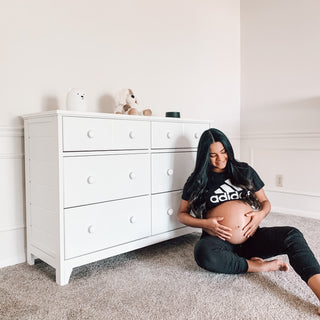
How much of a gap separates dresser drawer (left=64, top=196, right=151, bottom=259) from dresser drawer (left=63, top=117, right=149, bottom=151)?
298mm

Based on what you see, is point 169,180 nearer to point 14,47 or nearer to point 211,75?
point 14,47

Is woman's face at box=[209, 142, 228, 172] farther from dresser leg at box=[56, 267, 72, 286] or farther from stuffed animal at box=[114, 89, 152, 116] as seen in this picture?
dresser leg at box=[56, 267, 72, 286]

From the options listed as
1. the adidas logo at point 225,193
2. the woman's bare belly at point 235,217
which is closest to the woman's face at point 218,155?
the adidas logo at point 225,193

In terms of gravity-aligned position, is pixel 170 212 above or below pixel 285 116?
below

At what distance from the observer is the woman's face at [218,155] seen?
168 centimetres

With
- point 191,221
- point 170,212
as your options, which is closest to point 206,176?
point 191,221

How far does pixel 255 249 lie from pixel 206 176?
0.45m

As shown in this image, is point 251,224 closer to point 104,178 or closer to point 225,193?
point 225,193

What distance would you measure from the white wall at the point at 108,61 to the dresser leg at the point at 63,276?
1.47 feet

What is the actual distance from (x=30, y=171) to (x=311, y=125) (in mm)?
2293

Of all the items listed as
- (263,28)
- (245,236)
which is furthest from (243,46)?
(245,236)

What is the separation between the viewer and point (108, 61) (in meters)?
2.16

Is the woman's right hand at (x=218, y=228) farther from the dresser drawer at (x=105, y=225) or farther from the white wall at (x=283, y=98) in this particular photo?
the white wall at (x=283, y=98)

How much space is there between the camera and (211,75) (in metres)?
2.96
